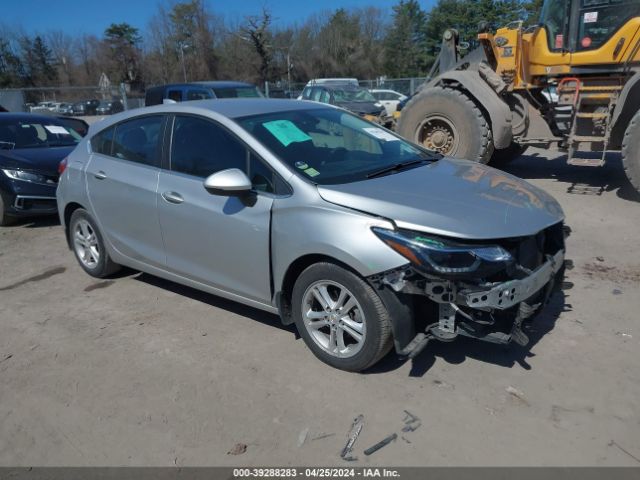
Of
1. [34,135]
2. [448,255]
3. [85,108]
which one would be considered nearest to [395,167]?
[448,255]

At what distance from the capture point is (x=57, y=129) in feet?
27.9

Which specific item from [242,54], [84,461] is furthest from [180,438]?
[242,54]

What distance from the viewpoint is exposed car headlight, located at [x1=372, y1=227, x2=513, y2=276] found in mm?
2914

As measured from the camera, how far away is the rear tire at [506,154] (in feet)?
33.0

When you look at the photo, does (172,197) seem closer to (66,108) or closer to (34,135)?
A: (34,135)

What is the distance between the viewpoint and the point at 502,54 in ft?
28.7

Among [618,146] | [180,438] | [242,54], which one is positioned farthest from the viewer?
[242,54]

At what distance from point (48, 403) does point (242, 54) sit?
59583 mm

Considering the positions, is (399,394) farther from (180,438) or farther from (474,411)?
(180,438)

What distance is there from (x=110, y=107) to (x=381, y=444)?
31698mm

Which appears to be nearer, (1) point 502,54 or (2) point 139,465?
(2) point 139,465

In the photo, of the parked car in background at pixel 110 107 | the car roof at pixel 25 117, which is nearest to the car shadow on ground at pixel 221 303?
the car roof at pixel 25 117

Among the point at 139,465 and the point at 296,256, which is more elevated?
the point at 296,256

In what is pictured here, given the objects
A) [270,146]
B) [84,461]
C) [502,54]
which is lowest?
[84,461]
